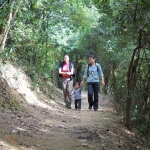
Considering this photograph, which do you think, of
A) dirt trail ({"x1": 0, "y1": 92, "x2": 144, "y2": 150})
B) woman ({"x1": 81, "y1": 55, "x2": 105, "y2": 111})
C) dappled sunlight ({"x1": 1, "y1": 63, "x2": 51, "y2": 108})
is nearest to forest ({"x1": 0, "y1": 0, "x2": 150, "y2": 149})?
dappled sunlight ({"x1": 1, "y1": 63, "x2": 51, "y2": 108})

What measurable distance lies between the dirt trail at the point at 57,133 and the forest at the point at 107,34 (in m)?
1.07

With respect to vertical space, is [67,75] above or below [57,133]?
above

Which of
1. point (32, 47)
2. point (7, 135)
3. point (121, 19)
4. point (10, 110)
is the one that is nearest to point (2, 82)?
point (10, 110)

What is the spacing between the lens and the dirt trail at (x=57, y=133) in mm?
4789

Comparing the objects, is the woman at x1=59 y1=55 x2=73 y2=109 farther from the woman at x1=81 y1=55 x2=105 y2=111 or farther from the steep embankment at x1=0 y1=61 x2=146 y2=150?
the steep embankment at x1=0 y1=61 x2=146 y2=150

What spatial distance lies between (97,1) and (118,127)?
3047 millimetres

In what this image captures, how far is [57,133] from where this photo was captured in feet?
18.9

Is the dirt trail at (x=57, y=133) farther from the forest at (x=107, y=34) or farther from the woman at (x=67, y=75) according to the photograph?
the woman at (x=67, y=75)

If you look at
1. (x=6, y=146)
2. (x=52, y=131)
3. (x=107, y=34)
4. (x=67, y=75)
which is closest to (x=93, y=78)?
(x=67, y=75)

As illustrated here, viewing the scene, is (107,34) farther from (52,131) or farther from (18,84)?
(52,131)

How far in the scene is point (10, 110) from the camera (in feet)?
21.9

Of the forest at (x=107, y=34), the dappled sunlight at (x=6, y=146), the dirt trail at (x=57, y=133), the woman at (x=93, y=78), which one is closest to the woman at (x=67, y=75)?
the woman at (x=93, y=78)

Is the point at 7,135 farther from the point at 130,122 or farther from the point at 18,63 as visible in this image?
the point at 18,63

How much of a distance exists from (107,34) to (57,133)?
875cm
